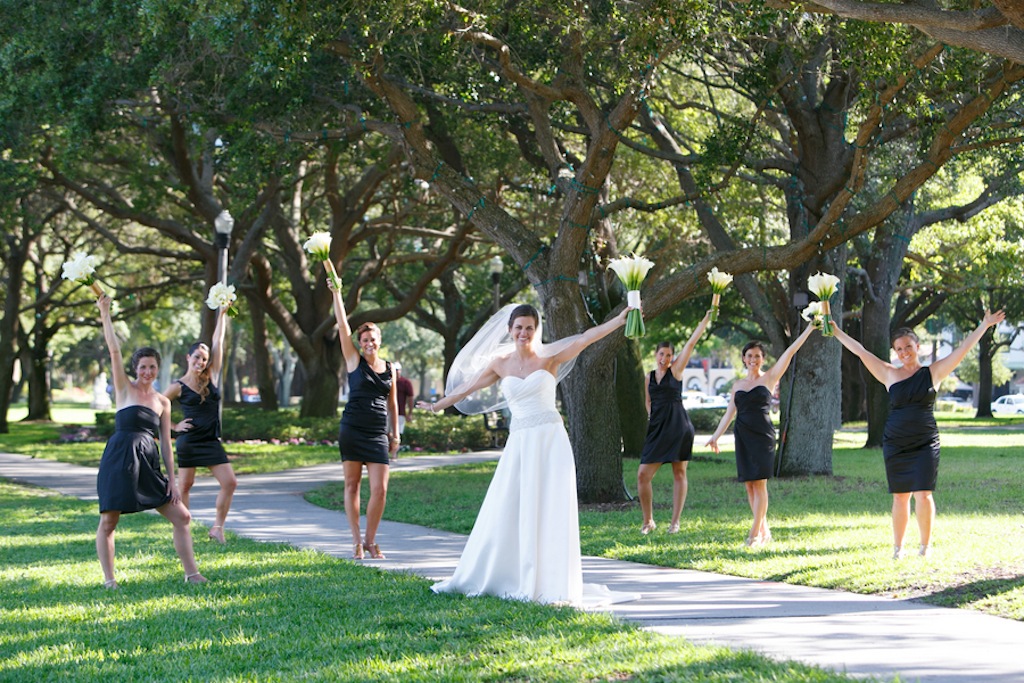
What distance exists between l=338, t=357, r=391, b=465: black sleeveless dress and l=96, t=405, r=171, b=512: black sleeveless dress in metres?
1.87

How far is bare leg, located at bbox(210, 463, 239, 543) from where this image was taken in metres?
11.0

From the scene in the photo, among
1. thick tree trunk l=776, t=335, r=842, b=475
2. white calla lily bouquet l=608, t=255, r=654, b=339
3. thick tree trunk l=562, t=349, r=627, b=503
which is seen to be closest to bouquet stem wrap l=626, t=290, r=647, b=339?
white calla lily bouquet l=608, t=255, r=654, b=339

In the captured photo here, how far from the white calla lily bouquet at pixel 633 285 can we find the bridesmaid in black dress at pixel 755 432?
2.75 metres

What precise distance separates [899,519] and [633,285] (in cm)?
321

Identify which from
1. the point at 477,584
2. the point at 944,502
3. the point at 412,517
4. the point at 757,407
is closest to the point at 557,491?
the point at 477,584

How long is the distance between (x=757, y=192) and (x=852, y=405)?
725 inches

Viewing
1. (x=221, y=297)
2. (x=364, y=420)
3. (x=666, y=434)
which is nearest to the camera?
(x=364, y=420)

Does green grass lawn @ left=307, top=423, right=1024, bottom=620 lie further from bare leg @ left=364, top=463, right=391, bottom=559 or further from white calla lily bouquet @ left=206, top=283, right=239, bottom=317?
white calla lily bouquet @ left=206, top=283, right=239, bottom=317

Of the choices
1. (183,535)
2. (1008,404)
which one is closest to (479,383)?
(183,535)

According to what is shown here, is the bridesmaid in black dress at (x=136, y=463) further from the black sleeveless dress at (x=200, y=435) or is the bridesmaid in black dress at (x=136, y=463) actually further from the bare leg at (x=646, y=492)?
the bare leg at (x=646, y=492)

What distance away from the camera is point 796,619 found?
716cm


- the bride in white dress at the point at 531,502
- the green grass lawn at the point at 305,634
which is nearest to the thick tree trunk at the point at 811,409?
the green grass lawn at the point at 305,634

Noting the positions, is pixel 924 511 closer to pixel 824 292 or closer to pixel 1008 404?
pixel 824 292

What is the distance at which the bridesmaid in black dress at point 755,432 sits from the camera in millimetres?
10562
